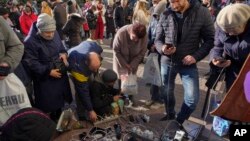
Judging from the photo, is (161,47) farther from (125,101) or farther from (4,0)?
(4,0)

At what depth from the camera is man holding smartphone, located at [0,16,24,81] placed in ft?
10.0

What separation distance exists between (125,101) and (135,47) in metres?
0.94

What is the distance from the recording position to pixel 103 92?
164 inches

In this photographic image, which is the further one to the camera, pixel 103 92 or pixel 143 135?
pixel 103 92

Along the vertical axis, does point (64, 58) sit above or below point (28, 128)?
below

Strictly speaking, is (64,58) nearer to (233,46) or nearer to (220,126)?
(233,46)

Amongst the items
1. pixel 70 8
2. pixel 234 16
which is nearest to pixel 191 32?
pixel 234 16

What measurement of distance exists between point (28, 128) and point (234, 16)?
6.77ft

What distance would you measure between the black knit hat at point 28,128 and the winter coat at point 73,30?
15.3 ft

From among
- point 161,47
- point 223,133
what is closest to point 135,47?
point 161,47

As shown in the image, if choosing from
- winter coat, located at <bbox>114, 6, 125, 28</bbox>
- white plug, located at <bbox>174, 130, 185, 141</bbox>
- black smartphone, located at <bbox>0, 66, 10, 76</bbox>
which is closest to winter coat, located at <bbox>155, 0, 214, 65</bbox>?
white plug, located at <bbox>174, 130, 185, 141</bbox>

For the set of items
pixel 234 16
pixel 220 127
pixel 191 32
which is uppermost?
pixel 234 16

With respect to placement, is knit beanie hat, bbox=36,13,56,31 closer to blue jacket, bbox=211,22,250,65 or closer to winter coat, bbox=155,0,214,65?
winter coat, bbox=155,0,214,65

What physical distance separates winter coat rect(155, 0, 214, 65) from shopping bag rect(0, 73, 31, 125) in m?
1.66
